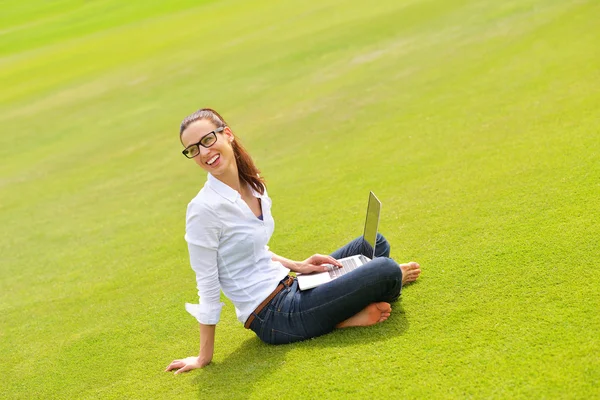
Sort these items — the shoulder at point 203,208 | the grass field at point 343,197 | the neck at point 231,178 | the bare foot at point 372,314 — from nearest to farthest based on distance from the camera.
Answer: the grass field at point 343,197
the shoulder at point 203,208
the bare foot at point 372,314
the neck at point 231,178

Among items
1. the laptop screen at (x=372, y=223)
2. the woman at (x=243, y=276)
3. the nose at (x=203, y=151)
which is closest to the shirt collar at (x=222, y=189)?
the woman at (x=243, y=276)

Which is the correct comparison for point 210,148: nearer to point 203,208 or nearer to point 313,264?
point 203,208

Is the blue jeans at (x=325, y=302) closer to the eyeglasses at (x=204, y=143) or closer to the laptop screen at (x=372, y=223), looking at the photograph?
the laptop screen at (x=372, y=223)

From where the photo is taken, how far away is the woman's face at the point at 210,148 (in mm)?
3818

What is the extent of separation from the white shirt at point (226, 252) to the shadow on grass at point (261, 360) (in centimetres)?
24

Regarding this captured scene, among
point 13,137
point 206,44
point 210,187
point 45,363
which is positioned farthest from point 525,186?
point 206,44

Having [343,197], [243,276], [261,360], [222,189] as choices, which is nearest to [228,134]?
[222,189]

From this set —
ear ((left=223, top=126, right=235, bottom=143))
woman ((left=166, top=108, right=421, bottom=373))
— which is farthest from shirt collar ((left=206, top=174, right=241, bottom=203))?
ear ((left=223, top=126, right=235, bottom=143))

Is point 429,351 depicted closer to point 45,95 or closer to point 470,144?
point 470,144

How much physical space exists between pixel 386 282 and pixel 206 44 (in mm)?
12750

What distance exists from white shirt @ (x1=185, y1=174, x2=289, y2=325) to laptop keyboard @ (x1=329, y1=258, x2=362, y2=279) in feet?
0.93

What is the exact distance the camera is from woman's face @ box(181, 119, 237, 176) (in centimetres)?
382

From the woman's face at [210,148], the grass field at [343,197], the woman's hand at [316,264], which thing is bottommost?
the grass field at [343,197]

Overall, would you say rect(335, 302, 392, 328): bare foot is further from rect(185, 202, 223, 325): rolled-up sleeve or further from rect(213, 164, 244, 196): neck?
rect(213, 164, 244, 196): neck
